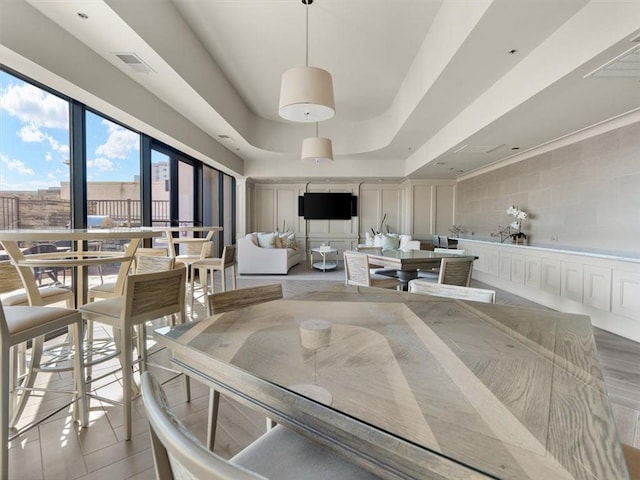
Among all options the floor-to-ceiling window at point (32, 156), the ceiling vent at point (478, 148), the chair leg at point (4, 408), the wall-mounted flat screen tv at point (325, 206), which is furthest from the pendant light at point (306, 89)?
the wall-mounted flat screen tv at point (325, 206)

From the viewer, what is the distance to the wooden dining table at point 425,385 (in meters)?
0.48

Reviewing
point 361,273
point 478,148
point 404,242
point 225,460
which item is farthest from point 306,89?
point 404,242

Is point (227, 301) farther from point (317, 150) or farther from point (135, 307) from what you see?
point (317, 150)

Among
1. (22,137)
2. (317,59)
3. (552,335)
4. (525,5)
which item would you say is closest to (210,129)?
(317,59)

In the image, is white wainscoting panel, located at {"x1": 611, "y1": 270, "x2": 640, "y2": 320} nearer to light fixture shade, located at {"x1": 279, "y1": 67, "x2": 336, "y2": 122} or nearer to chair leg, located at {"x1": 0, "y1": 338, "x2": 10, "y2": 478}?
light fixture shade, located at {"x1": 279, "y1": 67, "x2": 336, "y2": 122}

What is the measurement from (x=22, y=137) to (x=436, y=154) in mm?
5543

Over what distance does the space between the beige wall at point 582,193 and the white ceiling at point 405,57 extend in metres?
0.39

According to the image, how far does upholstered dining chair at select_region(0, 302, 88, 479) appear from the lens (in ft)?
3.98

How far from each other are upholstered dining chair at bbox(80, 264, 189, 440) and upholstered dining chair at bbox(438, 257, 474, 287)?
207 centimetres

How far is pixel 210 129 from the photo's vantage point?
5.25m

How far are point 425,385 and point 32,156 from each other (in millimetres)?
3663

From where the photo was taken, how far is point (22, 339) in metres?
1.29

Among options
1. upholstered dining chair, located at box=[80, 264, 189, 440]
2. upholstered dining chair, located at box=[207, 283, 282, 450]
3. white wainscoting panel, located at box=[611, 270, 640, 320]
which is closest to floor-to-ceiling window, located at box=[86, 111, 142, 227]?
upholstered dining chair, located at box=[80, 264, 189, 440]

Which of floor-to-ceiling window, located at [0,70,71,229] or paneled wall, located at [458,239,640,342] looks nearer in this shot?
floor-to-ceiling window, located at [0,70,71,229]
